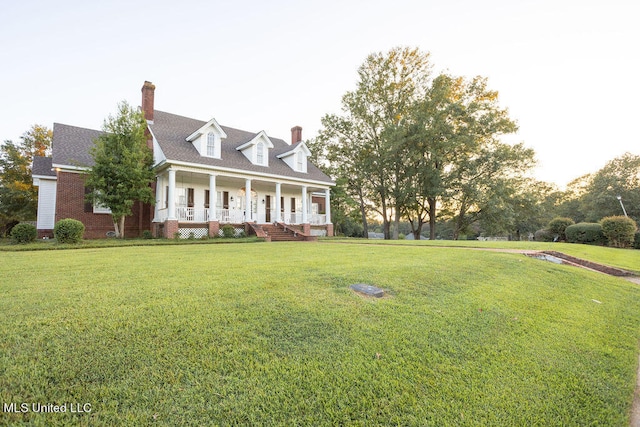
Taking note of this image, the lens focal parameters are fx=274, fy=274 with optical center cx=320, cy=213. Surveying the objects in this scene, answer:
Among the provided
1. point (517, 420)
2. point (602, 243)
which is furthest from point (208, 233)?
point (602, 243)

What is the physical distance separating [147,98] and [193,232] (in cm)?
943

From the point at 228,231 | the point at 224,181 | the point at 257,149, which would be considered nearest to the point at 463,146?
the point at 257,149

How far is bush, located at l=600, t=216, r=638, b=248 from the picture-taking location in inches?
780

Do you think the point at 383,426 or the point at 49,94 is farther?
the point at 49,94

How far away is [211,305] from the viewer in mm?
3293

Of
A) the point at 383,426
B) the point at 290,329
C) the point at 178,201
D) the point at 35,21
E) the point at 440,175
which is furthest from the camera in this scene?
the point at 440,175

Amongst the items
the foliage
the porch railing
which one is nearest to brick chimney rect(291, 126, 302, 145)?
the porch railing

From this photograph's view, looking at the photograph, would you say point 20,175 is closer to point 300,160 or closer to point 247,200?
point 247,200

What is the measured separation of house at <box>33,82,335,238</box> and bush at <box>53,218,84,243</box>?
3.71 meters

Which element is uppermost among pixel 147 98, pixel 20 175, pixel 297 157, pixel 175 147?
pixel 147 98

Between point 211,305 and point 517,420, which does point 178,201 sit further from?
point 517,420

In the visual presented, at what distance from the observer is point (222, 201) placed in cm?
1869

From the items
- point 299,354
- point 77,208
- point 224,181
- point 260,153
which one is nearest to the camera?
point 299,354

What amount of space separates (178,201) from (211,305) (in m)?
15.5
